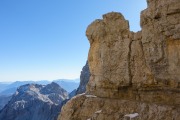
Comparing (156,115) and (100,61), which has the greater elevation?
(100,61)

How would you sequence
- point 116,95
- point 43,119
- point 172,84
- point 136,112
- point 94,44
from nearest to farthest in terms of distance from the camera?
point 172,84, point 136,112, point 116,95, point 94,44, point 43,119

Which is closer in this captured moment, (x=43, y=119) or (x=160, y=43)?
(x=160, y=43)

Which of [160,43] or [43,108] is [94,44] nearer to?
[160,43]

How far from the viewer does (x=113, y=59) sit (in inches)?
1100

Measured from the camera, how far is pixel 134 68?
2620 cm

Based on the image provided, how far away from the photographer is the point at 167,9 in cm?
2166

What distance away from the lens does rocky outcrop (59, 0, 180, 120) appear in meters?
21.7

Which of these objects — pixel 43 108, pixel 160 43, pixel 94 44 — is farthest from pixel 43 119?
pixel 160 43

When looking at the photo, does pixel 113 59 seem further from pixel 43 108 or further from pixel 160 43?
pixel 43 108

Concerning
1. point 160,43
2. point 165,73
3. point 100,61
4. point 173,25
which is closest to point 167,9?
point 173,25

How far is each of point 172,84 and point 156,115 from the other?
321cm

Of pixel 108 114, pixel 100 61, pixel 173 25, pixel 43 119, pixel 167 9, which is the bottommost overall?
pixel 43 119

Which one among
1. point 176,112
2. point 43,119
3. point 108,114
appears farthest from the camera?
point 43,119

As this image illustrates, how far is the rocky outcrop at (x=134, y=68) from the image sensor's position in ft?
71.2
